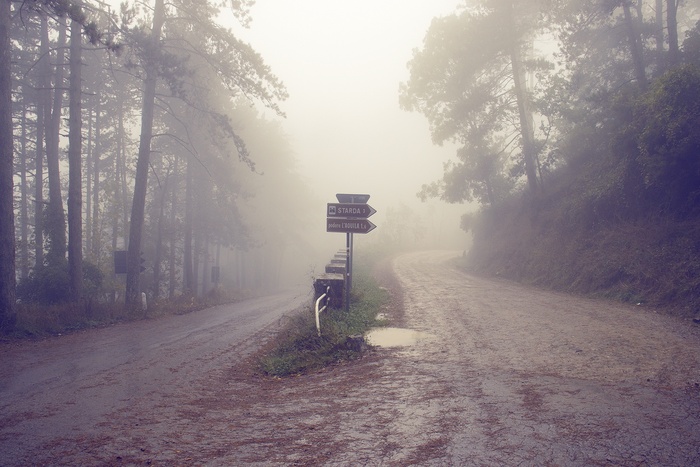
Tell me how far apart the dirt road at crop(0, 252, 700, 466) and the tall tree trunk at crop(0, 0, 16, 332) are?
4.06 meters

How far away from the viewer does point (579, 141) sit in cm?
2369

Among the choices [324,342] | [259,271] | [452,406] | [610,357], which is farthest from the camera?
[259,271]

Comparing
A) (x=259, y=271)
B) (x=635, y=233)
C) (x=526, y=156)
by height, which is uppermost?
(x=526, y=156)

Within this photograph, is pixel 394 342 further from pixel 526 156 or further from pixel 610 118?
pixel 526 156

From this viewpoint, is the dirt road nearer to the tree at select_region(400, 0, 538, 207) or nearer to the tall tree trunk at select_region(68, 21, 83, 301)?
the tall tree trunk at select_region(68, 21, 83, 301)

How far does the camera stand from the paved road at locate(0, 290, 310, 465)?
550 centimetres

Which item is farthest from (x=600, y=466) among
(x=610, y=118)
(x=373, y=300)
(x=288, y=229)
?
(x=288, y=229)

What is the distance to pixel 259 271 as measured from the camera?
4906 cm

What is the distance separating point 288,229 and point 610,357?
43.1 meters

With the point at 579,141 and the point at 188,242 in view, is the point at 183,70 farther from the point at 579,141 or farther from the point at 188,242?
the point at 579,141

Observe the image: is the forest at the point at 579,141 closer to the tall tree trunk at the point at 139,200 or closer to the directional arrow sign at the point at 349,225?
the directional arrow sign at the point at 349,225

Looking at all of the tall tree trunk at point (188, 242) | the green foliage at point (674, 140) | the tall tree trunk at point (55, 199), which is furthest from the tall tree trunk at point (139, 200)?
the green foliage at point (674, 140)

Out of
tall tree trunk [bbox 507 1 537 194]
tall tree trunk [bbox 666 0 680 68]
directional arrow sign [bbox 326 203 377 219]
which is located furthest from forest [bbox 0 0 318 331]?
tall tree trunk [bbox 666 0 680 68]

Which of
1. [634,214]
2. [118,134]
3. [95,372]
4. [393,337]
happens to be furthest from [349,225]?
[118,134]
